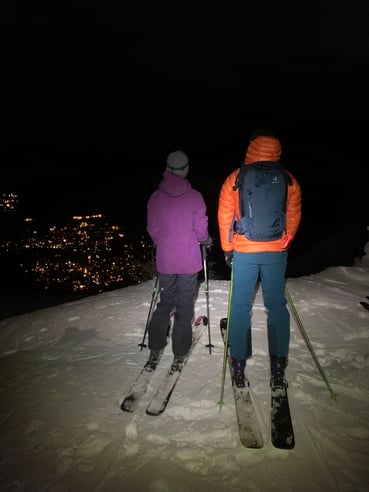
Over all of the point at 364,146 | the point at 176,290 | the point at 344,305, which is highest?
the point at 364,146

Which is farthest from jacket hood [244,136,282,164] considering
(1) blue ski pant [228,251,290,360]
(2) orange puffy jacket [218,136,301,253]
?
(1) blue ski pant [228,251,290,360]

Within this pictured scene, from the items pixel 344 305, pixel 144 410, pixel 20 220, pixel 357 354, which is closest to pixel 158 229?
pixel 144 410

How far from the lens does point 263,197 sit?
2.94 meters

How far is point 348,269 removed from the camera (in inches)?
314

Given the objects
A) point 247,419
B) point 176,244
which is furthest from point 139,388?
point 176,244

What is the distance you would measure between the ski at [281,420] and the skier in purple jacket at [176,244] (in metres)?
1.20

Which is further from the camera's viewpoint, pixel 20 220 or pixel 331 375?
pixel 20 220

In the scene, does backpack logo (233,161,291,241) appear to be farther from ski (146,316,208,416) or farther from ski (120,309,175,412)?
ski (120,309,175,412)

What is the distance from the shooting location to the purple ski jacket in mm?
3490

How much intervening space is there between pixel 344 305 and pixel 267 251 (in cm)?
367

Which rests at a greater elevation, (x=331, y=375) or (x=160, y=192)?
(x=160, y=192)

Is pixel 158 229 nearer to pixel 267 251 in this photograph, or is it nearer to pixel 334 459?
pixel 267 251

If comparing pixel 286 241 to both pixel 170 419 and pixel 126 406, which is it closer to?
pixel 170 419

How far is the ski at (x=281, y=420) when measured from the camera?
7.93 feet
